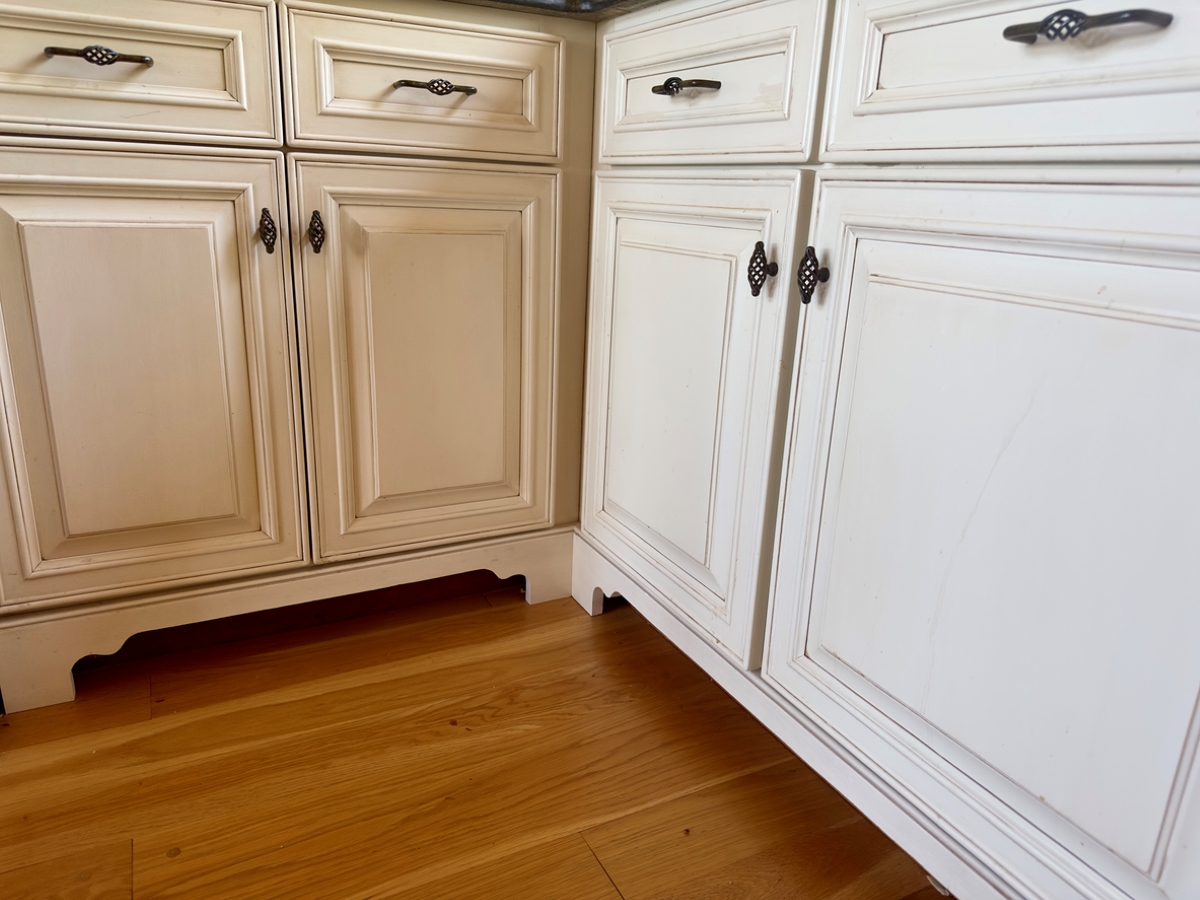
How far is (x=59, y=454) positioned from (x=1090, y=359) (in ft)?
3.89

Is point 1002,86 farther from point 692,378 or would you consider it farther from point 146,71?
point 146,71

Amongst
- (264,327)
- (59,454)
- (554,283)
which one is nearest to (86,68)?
(264,327)

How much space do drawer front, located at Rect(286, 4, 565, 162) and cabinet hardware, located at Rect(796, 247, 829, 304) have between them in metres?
0.55

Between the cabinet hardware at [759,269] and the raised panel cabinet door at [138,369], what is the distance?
0.65 metres

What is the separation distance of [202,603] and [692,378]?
0.80 metres

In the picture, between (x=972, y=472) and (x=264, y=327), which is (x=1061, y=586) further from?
(x=264, y=327)

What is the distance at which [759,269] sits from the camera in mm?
956

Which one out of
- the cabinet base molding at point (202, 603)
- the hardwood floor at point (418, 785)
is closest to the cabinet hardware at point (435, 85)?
the cabinet base molding at point (202, 603)

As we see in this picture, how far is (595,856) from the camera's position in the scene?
0.95 meters

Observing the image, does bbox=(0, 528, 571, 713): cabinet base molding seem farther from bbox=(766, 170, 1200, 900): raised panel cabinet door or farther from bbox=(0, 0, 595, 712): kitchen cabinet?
bbox=(766, 170, 1200, 900): raised panel cabinet door

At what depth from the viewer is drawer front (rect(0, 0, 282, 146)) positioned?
97 centimetres

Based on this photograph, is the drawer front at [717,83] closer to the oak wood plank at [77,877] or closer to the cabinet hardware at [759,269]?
the cabinet hardware at [759,269]

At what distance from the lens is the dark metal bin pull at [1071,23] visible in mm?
577

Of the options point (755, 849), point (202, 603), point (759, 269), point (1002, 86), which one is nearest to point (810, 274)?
point (759, 269)
